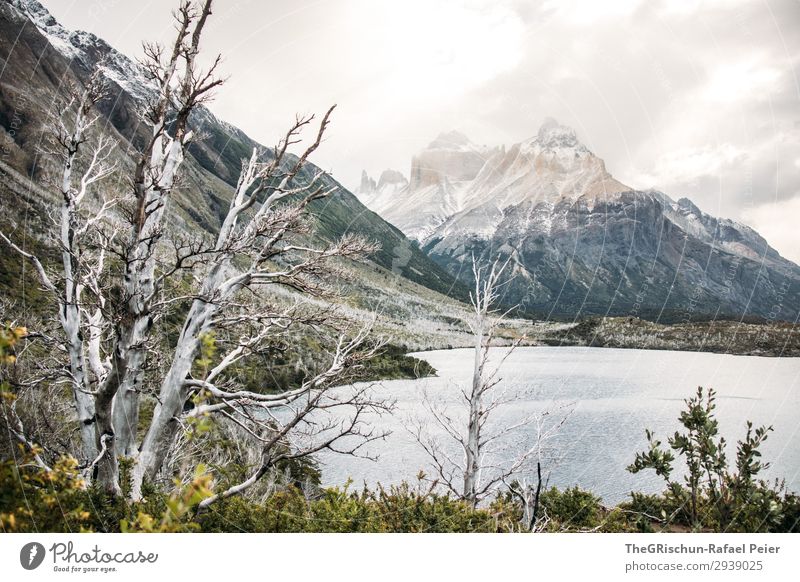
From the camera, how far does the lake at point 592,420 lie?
2009 cm

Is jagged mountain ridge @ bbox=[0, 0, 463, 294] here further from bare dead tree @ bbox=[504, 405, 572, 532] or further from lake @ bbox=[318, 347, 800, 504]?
lake @ bbox=[318, 347, 800, 504]

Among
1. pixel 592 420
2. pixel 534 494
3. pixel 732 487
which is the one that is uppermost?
pixel 732 487

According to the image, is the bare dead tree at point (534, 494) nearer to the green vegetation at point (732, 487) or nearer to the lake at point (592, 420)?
the lake at point (592, 420)

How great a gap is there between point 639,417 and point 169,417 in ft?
97.5

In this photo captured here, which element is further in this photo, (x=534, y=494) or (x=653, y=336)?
(x=653, y=336)

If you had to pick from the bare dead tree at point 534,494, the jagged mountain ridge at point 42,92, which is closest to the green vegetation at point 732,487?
the bare dead tree at point 534,494

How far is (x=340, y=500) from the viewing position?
21.1 ft

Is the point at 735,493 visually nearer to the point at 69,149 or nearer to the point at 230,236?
the point at 230,236

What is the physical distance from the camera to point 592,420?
29.4 m

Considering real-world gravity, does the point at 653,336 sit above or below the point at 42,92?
below

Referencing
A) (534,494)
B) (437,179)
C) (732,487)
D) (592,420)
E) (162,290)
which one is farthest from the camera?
(592,420)

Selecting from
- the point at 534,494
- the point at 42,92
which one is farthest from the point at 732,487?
the point at 42,92

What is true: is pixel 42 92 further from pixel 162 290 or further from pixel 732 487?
pixel 732 487

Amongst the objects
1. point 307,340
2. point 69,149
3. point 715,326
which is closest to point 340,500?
point 69,149
